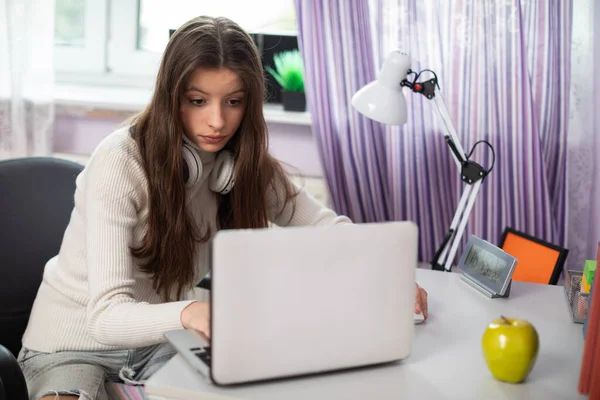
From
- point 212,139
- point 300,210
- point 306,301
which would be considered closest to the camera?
point 306,301

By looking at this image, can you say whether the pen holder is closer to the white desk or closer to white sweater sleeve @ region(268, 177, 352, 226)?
the white desk

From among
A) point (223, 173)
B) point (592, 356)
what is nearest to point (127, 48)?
point (223, 173)

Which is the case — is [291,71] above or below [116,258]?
above

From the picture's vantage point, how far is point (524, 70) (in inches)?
82.4

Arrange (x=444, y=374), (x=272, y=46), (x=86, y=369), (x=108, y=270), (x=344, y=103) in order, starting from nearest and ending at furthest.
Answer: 1. (x=444, y=374)
2. (x=108, y=270)
3. (x=86, y=369)
4. (x=344, y=103)
5. (x=272, y=46)

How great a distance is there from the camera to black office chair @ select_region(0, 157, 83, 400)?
1626 millimetres

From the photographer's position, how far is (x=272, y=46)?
255cm

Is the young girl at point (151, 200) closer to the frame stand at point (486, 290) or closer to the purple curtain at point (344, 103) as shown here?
the frame stand at point (486, 290)

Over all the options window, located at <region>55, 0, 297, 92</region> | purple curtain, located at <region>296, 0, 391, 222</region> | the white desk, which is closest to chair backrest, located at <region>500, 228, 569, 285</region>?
the white desk

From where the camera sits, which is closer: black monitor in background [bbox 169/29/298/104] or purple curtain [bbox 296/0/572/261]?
purple curtain [bbox 296/0/572/261]

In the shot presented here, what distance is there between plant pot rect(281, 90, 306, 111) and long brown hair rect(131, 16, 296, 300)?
0.84 meters

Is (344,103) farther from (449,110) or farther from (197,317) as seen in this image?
(197,317)

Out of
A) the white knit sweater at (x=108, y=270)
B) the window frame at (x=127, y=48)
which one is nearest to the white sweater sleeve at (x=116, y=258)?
the white knit sweater at (x=108, y=270)

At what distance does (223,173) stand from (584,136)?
1.08 metres
